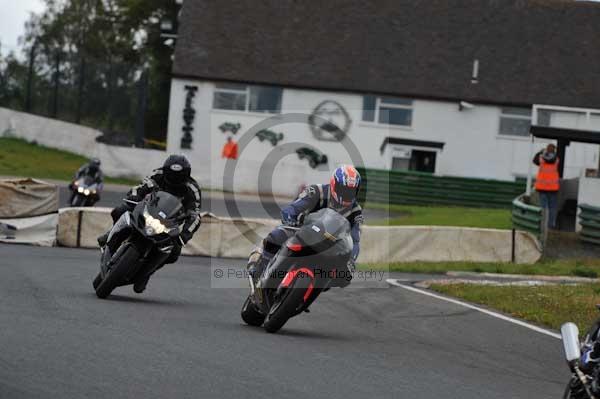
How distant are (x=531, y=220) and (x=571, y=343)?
17.1 meters

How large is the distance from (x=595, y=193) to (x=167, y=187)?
14.7m

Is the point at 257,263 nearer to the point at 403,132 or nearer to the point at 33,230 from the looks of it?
the point at 33,230

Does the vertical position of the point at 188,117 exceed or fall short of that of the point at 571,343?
it exceeds it

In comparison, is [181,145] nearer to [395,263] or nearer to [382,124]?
[382,124]

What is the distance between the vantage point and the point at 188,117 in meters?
46.1

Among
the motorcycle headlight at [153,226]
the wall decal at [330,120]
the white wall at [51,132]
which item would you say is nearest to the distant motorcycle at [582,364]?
the motorcycle headlight at [153,226]

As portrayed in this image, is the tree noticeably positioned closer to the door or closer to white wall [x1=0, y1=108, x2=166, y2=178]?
white wall [x1=0, y1=108, x2=166, y2=178]

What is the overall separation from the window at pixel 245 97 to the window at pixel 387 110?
11.0 feet

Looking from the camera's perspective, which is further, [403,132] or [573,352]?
[403,132]

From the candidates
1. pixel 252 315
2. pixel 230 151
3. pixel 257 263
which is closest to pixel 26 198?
pixel 252 315

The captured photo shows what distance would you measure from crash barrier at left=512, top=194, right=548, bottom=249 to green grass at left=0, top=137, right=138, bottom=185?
17.7 meters

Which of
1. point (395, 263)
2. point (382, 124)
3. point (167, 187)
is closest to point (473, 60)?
point (382, 124)

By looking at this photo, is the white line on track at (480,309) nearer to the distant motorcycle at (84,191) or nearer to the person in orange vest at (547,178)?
the person in orange vest at (547,178)

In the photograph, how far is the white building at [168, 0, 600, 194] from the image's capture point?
151 ft
